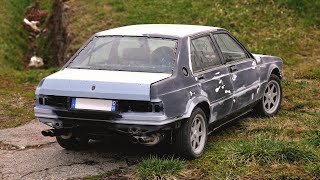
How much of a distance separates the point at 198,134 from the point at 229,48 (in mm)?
1785

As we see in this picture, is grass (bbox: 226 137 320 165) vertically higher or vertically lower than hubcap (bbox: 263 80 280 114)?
lower

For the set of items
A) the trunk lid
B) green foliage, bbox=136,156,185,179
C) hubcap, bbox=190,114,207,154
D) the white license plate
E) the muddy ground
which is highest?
the trunk lid

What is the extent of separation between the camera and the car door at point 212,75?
22.0 ft

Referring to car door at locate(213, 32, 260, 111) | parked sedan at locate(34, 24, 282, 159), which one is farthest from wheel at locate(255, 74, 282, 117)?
parked sedan at locate(34, 24, 282, 159)

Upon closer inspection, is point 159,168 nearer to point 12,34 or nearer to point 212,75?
point 212,75

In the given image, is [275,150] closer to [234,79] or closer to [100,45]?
[234,79]

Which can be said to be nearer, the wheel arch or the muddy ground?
the muddy ground

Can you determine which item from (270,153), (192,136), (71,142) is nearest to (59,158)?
(71,142)

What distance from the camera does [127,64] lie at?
21.6 feet

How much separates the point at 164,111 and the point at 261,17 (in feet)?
44.2

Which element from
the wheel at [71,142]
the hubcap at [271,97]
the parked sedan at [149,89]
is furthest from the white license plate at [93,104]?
the hubcap at [271,97]

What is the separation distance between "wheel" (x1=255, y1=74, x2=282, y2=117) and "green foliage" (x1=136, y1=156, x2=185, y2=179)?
300cm

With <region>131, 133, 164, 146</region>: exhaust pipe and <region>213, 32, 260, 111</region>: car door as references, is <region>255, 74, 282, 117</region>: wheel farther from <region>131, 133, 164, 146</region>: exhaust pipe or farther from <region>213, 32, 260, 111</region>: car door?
<region>131, 133, 164, 146</region>: exhaust pipe

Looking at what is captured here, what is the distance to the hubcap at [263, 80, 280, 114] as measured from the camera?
890 centimetres
